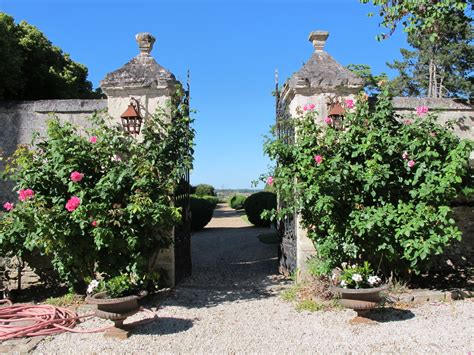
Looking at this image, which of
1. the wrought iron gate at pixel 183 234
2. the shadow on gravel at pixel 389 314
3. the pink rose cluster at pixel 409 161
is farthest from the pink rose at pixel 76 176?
the pink rose cluster at pixel 409 161

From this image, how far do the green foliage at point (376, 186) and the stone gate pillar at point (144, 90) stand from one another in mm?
1733

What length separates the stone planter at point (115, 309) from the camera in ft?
12.7

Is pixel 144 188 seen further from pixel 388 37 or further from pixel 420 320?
pixel 388 37

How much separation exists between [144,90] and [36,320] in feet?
10.2

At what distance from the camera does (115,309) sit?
393 centimetres

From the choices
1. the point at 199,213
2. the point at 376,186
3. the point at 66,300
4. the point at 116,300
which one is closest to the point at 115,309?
the point at 116,300

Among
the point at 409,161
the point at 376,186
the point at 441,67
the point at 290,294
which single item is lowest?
the point at 290,294

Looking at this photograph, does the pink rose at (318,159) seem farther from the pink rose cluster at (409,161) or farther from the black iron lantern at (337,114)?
the pink rose cluster at (409,161)

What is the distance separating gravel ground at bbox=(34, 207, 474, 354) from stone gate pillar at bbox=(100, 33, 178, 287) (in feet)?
1.73

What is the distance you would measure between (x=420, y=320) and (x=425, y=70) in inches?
820

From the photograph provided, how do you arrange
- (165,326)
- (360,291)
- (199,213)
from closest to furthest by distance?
(360,291), (165,326), (199,213)

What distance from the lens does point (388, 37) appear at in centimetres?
673

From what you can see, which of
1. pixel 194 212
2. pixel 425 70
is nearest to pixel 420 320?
pixel 194 212

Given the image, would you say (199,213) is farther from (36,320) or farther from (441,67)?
(441,67)
